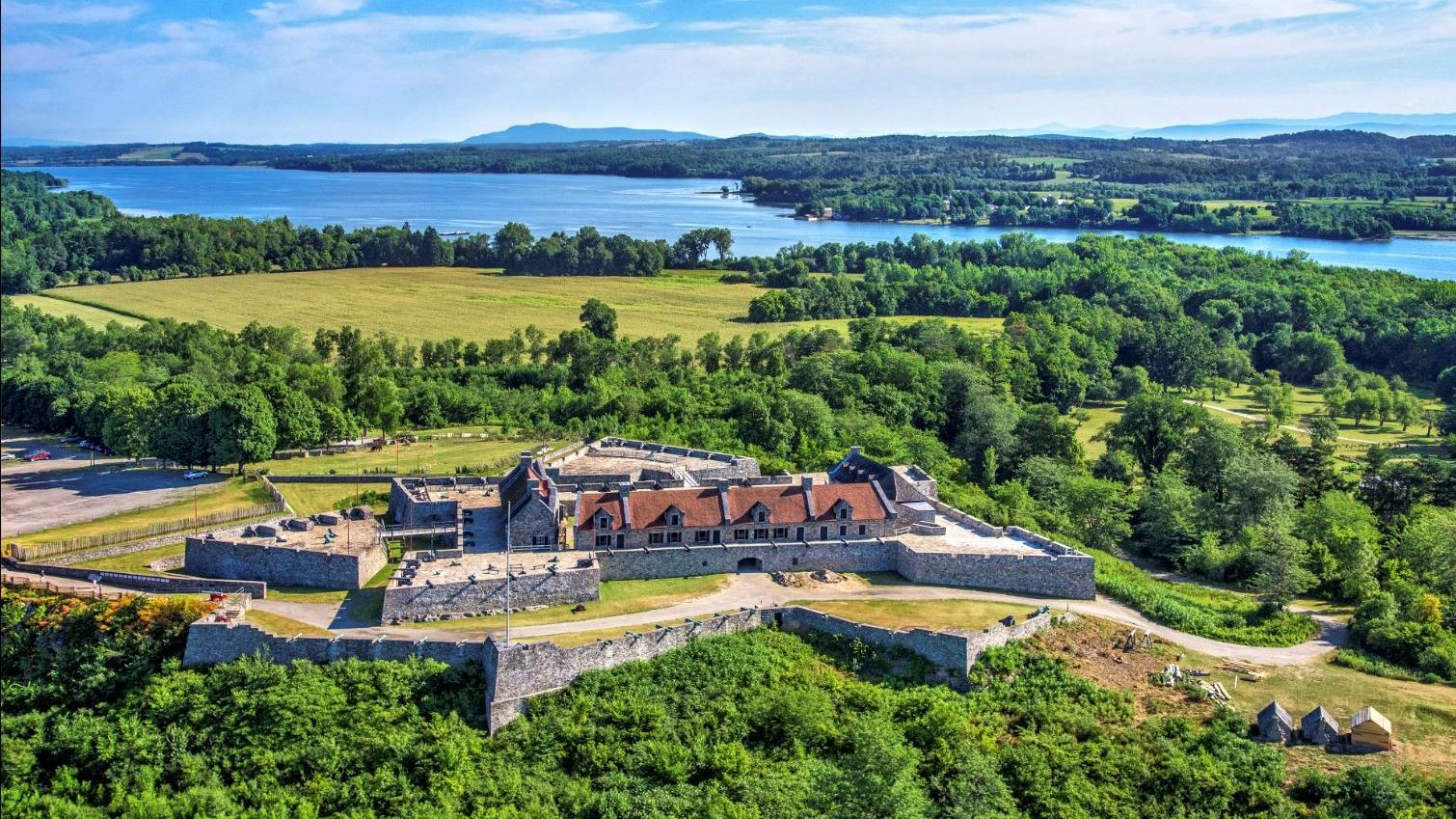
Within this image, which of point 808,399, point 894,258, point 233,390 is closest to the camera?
point 233,390

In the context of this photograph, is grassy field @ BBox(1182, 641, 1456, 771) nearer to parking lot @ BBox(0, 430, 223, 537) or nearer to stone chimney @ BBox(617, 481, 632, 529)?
stone chimney @ BBox(617, 481, 632, 529)

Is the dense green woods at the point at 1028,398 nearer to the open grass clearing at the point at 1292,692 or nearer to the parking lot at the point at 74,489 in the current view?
the parking lot at the point at 74,489

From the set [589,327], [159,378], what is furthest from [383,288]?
[159,378]

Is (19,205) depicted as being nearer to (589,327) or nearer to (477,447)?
(589,327)

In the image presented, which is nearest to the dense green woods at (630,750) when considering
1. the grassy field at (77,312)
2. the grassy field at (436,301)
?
the grassy field at (436,301)

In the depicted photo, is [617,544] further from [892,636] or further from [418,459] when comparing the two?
[418,459]

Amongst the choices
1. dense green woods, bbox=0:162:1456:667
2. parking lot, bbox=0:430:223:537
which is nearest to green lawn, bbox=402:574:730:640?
dense green woods, bbox=0:162:1456:667

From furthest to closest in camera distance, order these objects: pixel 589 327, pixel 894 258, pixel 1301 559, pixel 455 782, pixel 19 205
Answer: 1. pixel 19 205
2. pixel 894 258
3. pixel 589 327
4. pixel 1301 559
5. pixel 455 782
